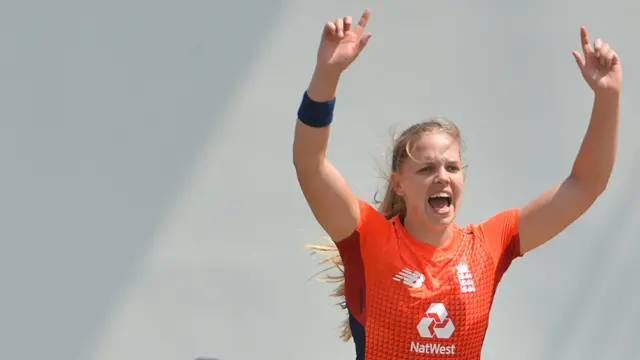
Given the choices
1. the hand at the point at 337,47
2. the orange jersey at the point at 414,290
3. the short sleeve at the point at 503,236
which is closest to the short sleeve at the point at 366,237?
the orange jersey at the point at 414,290

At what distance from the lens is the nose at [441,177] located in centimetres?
206

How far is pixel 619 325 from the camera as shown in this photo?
10.0ft

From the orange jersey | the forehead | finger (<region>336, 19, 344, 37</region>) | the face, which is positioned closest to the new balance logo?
the orange jersey

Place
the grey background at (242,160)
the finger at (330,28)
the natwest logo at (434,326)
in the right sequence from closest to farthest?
the finger at (330,28) < the natwest logo at (434,326) < the grey background at (242,160)

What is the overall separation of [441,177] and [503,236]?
20cm

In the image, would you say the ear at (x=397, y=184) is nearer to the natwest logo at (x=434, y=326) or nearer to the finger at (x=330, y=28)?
the natwest logo at (x=434, y=326)

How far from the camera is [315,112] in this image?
191 cm

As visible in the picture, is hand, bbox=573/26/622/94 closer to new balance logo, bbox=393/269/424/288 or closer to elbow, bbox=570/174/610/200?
elbow, bbox=570/174/610/200

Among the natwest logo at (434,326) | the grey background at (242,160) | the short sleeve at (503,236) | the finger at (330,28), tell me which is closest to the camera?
the finger at (330,28)

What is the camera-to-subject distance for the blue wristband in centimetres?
191

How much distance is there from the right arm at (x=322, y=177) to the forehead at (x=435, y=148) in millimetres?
156

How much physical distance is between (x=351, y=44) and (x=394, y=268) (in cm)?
43

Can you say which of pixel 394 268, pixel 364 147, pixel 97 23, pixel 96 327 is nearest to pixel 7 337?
pixel 96 327

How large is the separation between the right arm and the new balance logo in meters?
0.12
